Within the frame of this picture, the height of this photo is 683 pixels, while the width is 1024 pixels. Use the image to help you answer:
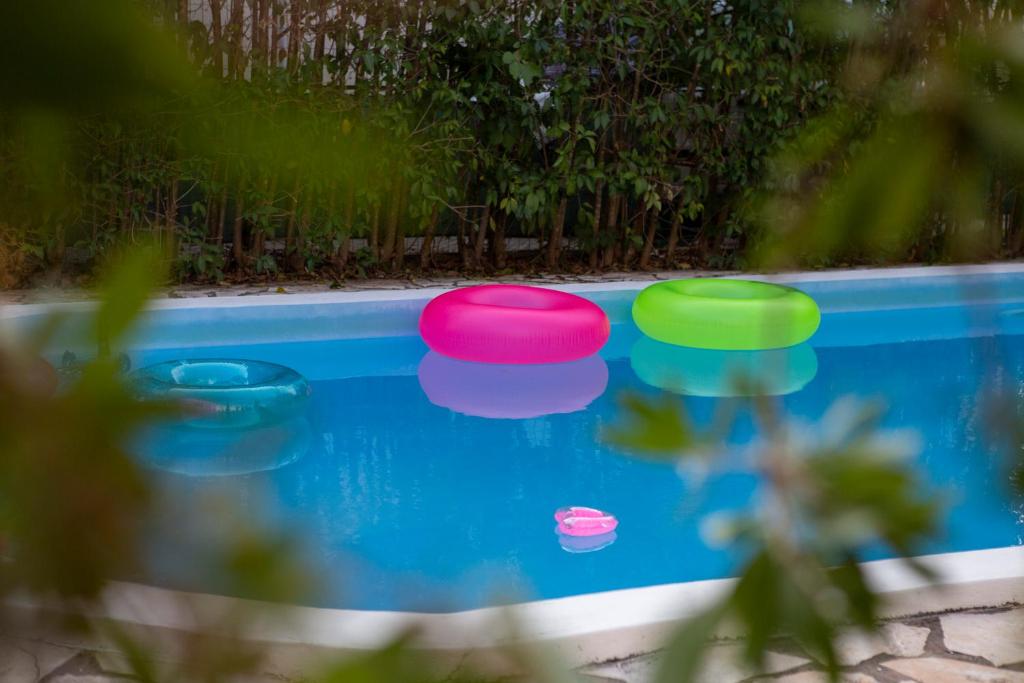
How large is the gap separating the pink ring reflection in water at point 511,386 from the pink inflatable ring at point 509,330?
69mm

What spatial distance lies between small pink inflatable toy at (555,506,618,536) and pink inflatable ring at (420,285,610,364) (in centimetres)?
174

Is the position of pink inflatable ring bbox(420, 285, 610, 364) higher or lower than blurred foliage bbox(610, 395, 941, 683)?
lower

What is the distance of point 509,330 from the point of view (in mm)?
5762

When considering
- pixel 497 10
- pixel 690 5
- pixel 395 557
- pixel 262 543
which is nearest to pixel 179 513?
pixel 262 543

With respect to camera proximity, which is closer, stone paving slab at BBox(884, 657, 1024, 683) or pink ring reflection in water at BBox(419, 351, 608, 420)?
stone paving slab at BBox(884, 657, 1024, 683)

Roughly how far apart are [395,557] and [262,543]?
367cm

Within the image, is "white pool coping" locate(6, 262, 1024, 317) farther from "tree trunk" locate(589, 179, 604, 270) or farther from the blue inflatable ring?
"tree trunk" locate(589, 179, 604, 270)


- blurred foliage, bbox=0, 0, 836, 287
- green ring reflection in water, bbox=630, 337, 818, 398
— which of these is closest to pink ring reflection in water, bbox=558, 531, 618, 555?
green ring reflection in water, bbox=630, 337, 818, 398

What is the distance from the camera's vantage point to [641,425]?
0.88ft

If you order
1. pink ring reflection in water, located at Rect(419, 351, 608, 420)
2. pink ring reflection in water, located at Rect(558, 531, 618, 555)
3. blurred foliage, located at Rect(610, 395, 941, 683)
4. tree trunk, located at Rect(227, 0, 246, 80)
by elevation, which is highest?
tree trunk, located at Rect(227, 0, 246, 80)

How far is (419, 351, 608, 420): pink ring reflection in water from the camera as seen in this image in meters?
5.39

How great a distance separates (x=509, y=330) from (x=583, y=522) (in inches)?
73.1

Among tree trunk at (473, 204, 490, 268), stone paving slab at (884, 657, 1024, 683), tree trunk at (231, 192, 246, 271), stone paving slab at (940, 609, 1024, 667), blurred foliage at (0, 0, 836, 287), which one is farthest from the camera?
tree trunk at (473, 204, 490, 268)

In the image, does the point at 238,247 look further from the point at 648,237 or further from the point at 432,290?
the point at 648,237
